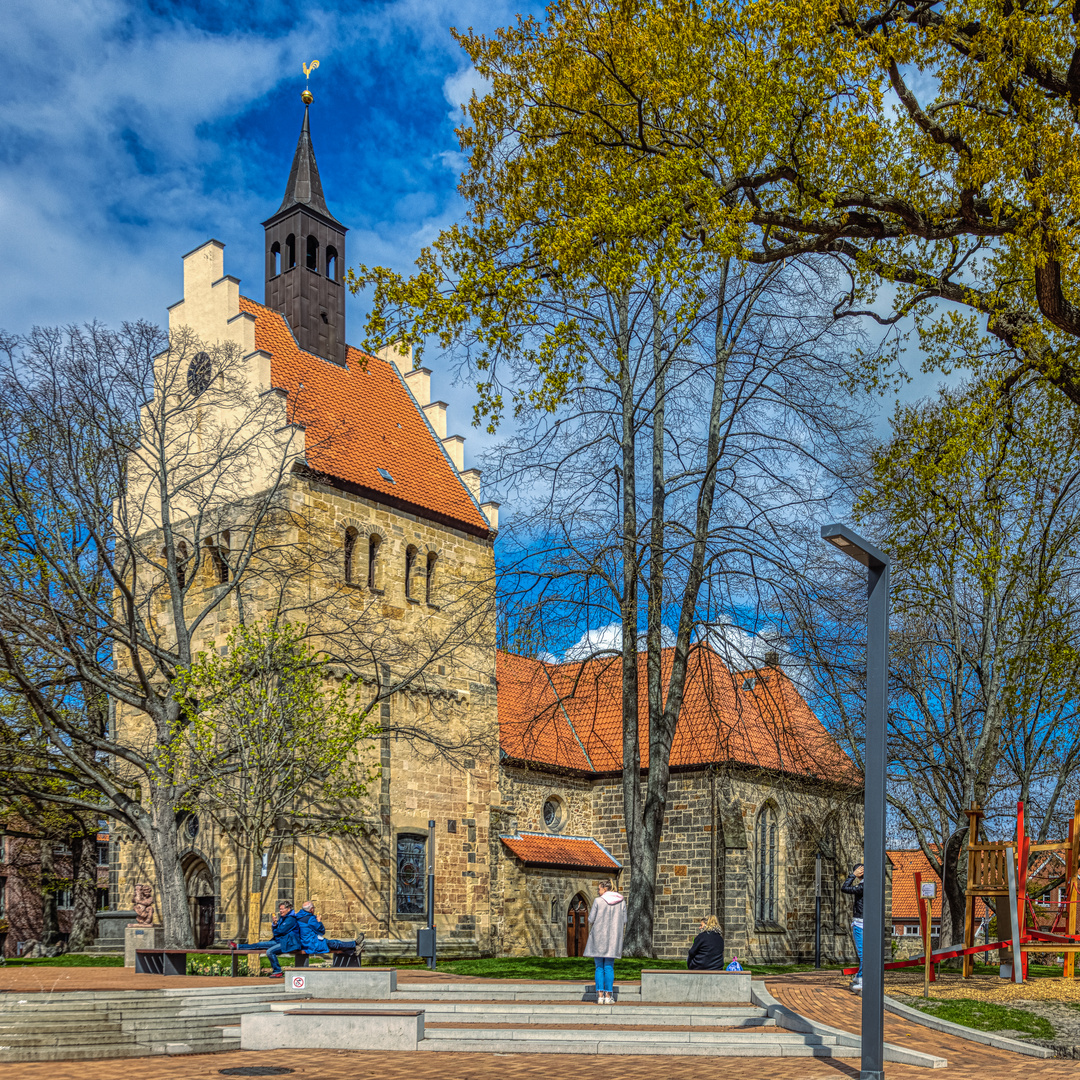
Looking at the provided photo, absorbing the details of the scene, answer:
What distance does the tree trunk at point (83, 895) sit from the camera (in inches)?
1246

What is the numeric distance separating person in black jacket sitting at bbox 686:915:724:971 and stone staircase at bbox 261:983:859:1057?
3.71ft

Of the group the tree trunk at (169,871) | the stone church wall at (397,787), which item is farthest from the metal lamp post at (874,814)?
the stone church wall at (397,787)

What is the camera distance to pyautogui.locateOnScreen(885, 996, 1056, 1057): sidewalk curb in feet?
35.2

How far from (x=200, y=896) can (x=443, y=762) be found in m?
6.64

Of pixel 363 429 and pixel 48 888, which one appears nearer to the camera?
pixel 363 429

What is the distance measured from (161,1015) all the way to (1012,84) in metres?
13.6

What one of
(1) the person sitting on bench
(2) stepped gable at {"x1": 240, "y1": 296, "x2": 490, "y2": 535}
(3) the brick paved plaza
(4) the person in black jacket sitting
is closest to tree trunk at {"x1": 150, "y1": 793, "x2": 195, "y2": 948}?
(1) the person sitting on bench

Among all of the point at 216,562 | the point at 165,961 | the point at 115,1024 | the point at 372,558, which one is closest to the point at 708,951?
the point at 115,1024

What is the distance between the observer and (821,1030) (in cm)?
1102

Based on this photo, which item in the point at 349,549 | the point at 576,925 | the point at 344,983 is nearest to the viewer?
the point at 344,983

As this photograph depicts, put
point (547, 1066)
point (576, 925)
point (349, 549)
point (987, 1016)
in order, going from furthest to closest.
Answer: point (576, 925) < point (349, 549) < point (987, 1016) < point (547, 1066)

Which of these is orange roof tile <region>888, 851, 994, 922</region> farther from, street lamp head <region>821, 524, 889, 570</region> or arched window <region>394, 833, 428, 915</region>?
street lamp head <region>821, 524, 889, 570</region>

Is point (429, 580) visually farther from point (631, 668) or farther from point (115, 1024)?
point (115, 1024)

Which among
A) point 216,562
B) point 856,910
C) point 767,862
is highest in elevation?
point 216,562
